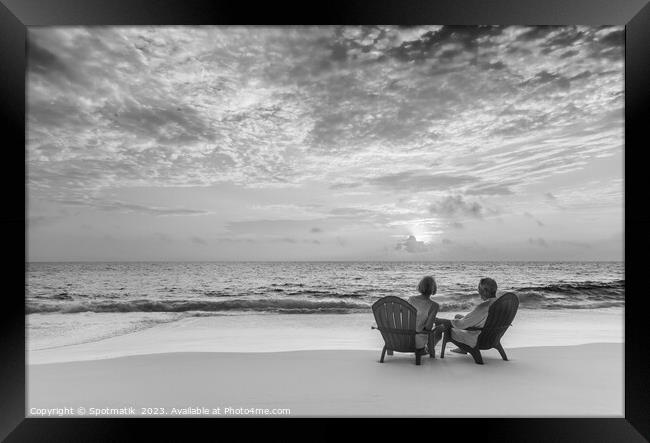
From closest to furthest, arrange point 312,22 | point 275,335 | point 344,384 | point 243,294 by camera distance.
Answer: point 312,22 < point 344,384 < point 275,335 < point 243,294

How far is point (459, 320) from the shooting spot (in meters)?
4.86

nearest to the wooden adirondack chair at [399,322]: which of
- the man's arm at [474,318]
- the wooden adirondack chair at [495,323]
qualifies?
the man's arm at [474,318]

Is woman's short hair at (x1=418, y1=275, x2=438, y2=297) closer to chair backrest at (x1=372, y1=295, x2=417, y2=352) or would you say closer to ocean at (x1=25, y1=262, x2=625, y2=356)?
chair backrest at (x1=372, y1=295, x2=417, y2=352)

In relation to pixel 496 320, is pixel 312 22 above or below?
above

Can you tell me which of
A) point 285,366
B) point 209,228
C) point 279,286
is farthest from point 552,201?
point 285,366

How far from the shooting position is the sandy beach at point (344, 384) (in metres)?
3.54

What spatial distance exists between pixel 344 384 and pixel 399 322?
95 centimetres

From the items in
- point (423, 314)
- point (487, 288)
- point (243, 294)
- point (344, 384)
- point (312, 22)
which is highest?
point (312, 22)

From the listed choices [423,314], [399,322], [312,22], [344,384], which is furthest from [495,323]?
[312,22]

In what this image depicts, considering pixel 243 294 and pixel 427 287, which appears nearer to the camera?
pixel 427 287

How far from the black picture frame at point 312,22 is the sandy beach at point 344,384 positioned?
0.96 ft

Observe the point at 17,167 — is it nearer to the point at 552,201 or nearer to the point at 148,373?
the point at 148,373

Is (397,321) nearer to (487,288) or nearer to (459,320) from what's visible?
(459,320)

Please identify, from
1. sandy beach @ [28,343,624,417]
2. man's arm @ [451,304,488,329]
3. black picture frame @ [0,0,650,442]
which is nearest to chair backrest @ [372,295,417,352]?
sandy beach @ [28,343,624,417]
